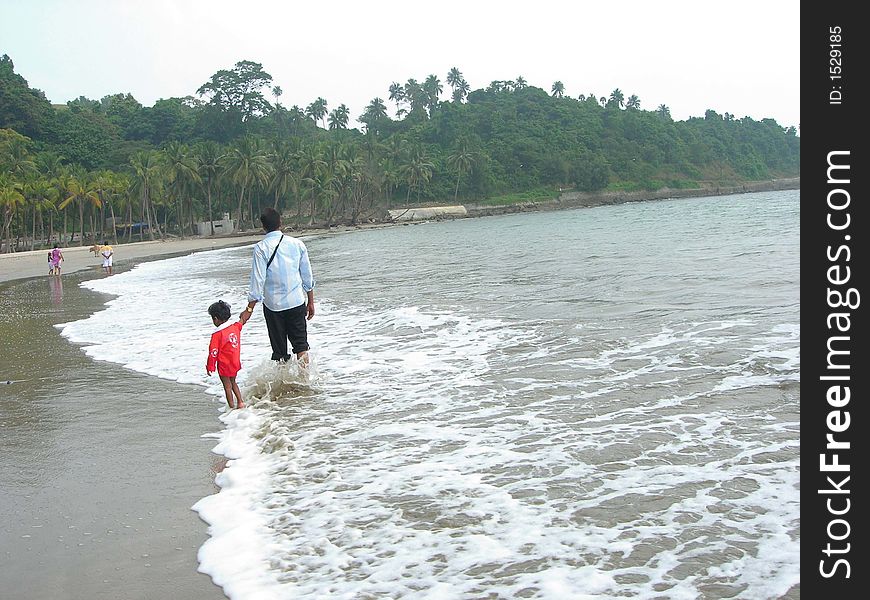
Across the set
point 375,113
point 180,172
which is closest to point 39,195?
point 180,172

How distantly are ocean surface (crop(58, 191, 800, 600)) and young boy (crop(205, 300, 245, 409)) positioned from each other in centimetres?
33

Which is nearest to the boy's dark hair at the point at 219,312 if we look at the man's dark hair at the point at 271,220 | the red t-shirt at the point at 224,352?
the red t-shirt at the point at 224,352

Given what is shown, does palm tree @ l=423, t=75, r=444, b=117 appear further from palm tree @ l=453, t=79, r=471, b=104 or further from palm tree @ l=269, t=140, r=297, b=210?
palm tree @ l=269, t=140, r=297, b=210

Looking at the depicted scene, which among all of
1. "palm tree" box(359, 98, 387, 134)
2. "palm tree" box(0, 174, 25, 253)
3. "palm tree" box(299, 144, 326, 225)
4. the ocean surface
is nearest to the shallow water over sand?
the ocean surface

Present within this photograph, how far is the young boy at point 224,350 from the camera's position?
6.39 m

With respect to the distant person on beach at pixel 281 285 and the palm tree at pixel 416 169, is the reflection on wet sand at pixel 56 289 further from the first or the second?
the palm tree at pixel 416 169

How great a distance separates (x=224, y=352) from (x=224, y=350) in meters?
0.02

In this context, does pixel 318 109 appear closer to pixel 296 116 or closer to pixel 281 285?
pixel 296 116

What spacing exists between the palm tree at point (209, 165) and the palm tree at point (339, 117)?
61.2 meters

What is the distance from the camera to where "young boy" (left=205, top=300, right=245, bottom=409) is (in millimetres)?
6387

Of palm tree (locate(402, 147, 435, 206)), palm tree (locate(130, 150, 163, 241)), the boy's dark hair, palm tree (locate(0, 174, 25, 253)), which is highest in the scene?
palm tree (locate(402, 147, 435, 206))

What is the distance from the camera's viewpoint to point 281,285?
6688 mm

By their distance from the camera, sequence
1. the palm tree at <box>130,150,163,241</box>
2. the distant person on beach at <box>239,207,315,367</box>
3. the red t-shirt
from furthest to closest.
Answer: the palm tree at <box>130,150,163,241</box> → the distant person on beach at <box>239,207,315,367</box> → the red t-shirt
